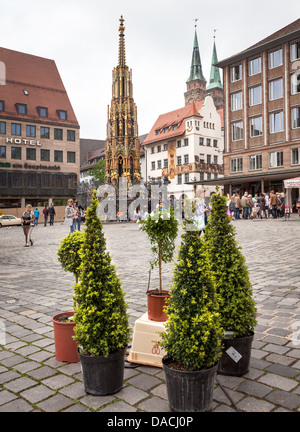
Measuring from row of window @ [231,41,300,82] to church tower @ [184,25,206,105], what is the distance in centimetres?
5508

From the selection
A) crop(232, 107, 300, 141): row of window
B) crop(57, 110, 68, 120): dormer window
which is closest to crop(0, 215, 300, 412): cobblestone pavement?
crop(232, 107, 300, 141): row of window

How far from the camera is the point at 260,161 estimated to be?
38.7m

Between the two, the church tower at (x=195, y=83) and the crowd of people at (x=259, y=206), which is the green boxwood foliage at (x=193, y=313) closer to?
the crowd of people at (x=259, y=206)

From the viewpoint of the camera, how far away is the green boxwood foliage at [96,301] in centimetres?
305

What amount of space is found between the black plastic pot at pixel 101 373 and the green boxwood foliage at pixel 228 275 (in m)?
0.99

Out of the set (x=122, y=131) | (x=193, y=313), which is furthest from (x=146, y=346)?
(x=122, y=131)

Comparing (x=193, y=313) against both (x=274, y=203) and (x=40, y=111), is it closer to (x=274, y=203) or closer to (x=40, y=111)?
(x=274, y=203)

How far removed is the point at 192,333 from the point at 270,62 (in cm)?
3992

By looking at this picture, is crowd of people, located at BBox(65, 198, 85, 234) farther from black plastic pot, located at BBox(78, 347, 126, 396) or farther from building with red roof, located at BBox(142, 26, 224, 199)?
building with red roof, located at BBox(142, 26, 224, 199)

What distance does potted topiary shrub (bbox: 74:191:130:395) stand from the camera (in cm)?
306

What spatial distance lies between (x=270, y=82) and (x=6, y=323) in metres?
38.1

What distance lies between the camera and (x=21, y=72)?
2094 inches

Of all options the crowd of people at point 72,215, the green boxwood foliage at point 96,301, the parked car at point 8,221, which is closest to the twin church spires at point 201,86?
the parked car at point 8,221
